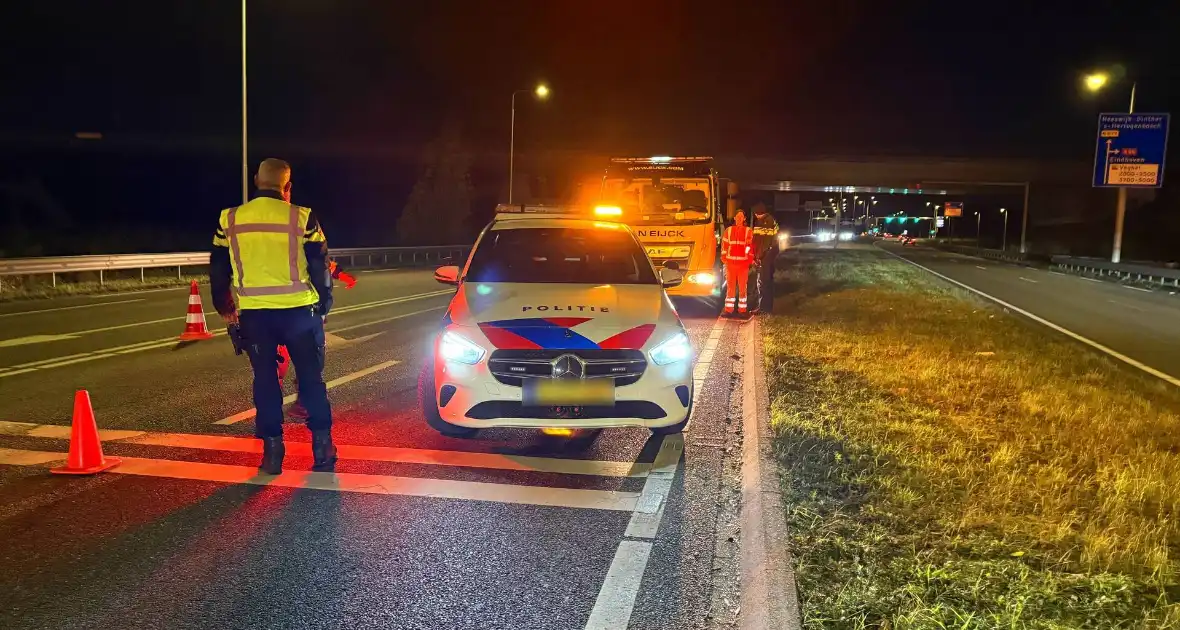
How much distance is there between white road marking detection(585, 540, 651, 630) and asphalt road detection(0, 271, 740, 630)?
1 centimetres

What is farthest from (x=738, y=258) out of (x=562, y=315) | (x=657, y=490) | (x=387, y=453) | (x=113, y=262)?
(x=113, y=262)

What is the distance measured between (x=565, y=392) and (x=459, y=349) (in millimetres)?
805

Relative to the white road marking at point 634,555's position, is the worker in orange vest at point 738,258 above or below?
above

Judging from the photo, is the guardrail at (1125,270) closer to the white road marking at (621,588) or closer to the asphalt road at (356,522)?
the asphalt road at (356,522)

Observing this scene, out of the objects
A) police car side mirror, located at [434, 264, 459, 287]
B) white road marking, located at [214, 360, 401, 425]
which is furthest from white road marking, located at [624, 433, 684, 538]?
white road marking, located at [214, 360, 401, 425]

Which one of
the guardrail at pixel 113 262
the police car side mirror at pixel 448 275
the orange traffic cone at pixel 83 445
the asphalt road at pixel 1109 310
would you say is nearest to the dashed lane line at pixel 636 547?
the police car side mirror at pixel 448 275

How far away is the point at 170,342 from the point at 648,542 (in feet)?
30.2

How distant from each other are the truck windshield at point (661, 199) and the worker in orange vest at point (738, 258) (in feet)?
1.97

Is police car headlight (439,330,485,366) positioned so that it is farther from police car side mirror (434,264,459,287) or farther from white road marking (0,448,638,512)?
police car side mirror (434,264,459,287)

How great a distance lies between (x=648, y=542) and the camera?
4.34 meters

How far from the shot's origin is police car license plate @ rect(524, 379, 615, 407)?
541cm

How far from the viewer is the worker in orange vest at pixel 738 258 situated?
14.7 m

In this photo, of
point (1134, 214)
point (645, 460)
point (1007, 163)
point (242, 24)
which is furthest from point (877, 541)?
point (1134, 214)

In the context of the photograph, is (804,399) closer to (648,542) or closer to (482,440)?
(482,440)
